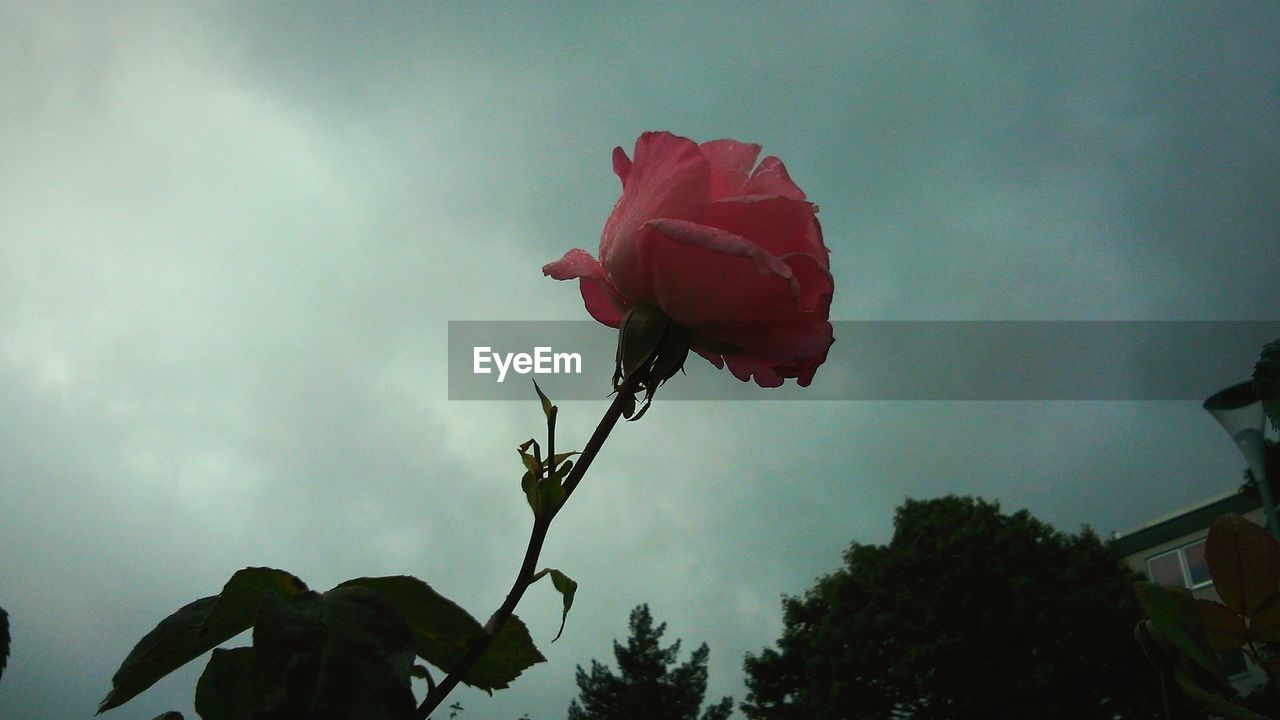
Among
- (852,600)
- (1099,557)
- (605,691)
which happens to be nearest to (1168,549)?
(1099,557)

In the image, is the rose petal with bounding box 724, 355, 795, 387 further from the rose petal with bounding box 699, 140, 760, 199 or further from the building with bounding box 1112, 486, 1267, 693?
the building with bounding box 1112, 486, 1267, 693

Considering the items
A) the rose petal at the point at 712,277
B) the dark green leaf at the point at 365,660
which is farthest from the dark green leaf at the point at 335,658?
the rose petal at the point at 712,277

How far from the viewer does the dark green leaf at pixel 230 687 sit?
16.8 inches

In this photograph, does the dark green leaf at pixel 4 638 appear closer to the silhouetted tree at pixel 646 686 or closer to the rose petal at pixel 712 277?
the rose petal at pixel 712 277

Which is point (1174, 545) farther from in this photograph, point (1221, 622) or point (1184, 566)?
point (1221, 622)

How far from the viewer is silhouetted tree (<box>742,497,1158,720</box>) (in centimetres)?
1470

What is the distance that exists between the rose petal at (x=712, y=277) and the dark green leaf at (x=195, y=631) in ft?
0.89

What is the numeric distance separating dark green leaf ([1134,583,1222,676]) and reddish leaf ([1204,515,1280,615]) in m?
0.04

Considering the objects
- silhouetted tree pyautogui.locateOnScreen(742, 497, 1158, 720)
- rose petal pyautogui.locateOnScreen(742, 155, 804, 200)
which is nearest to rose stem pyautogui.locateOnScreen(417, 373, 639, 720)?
rose petal pyautogui.locateOnScreen(742, 155, 804, 200)

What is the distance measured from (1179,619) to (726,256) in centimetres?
39

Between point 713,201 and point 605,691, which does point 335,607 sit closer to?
point 713,201

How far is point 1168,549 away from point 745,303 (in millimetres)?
23997

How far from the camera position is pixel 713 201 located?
1.79 feet

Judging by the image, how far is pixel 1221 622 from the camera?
1.96 ft
